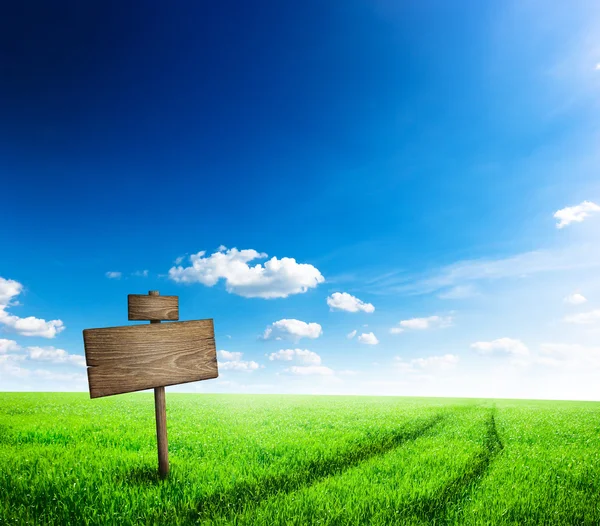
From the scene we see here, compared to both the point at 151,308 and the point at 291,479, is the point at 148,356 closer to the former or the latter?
the point at 151,308

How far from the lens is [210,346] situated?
8547 mm

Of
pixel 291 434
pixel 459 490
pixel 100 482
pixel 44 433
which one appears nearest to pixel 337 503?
pixel 459 490

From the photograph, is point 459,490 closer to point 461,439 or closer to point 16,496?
point 461,439

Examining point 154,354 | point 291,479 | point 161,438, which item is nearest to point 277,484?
point 291,479

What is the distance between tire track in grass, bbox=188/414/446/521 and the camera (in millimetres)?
6504

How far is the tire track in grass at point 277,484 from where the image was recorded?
6504 millimetres

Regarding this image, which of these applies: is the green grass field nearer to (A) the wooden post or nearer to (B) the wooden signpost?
(A) the wooden post

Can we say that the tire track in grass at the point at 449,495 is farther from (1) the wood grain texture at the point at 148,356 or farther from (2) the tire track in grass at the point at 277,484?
(1) the wood grain texture at the point at 148,356

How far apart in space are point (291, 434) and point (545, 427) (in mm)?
12087

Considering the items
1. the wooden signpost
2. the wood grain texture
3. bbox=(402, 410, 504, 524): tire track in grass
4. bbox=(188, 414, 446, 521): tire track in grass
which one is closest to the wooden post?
the wooden signpost

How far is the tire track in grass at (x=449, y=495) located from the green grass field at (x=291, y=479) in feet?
0.10

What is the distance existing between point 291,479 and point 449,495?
114 inches

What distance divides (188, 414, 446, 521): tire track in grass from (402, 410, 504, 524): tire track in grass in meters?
2.07

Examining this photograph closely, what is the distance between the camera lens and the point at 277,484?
25.7ft
